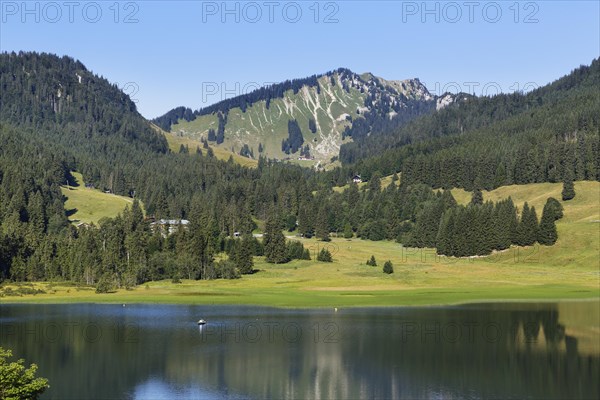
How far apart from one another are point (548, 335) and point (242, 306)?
56.7 meters

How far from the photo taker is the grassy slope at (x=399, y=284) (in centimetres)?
13575

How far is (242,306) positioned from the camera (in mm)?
127312

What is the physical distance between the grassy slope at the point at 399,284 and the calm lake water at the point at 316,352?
16.6 m

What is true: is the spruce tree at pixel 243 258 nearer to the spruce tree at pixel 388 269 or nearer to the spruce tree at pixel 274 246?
the spruce tree at pixel 274 246

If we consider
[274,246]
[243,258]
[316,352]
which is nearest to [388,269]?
[274,246]

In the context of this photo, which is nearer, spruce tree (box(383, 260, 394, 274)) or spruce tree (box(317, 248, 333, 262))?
spruce tree (box(383, 260, 394, 274))

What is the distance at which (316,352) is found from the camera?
269ft

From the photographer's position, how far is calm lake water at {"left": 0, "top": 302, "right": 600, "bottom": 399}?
65500 millimetres

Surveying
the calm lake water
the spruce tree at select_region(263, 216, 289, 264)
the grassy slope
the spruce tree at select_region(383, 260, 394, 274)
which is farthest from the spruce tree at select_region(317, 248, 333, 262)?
the calm lake water

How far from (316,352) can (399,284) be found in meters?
81.3

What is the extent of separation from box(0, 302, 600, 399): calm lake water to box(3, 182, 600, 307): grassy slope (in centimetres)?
1660

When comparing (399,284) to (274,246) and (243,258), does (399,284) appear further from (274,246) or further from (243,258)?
(274,246)

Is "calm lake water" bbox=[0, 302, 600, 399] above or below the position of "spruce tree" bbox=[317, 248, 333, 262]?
below

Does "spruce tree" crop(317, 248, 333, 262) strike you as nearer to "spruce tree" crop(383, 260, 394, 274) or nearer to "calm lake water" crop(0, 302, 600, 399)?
"spruce tree" crop(383, 260, 394, 274)
